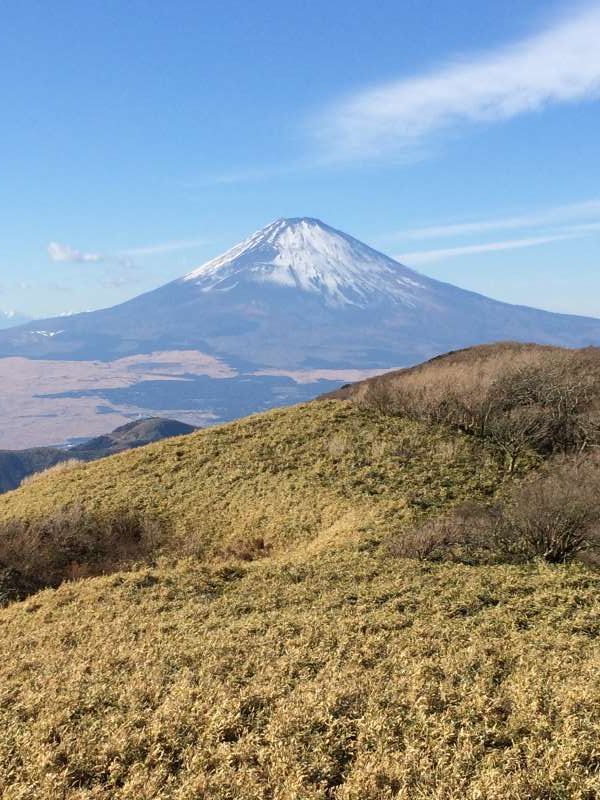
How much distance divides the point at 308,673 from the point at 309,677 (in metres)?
0.14

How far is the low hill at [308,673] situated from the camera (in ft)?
21.7

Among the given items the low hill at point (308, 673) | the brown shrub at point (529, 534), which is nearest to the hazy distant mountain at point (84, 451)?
the low hill at point (308, 673)

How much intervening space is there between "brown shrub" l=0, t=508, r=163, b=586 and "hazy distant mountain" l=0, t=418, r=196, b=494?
115035 mm

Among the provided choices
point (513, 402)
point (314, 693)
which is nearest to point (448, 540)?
point (314, 693)

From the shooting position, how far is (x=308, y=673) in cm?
922

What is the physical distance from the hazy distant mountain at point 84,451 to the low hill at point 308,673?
408 ft

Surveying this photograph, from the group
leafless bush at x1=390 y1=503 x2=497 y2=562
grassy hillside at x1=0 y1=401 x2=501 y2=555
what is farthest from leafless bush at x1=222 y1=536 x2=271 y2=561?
leafless bush at x1=390 y1=503 x2=497 y2=562

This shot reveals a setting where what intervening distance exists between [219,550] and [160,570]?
376 cm

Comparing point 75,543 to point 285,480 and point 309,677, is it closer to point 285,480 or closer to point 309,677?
point 285,480

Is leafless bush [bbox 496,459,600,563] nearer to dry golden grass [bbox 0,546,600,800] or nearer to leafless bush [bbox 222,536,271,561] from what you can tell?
dry golden grass [bbox 0,546,600,800]

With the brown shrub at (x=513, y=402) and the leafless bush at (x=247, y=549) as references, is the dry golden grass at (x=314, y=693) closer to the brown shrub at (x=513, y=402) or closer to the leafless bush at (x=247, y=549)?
the leafless bush at (x=247, y=549)

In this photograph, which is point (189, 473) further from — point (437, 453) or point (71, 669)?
point (71, 669)

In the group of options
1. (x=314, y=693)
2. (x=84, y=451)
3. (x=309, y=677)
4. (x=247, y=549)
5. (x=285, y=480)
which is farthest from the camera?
(x=84, y=451)

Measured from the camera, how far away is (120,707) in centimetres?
823
